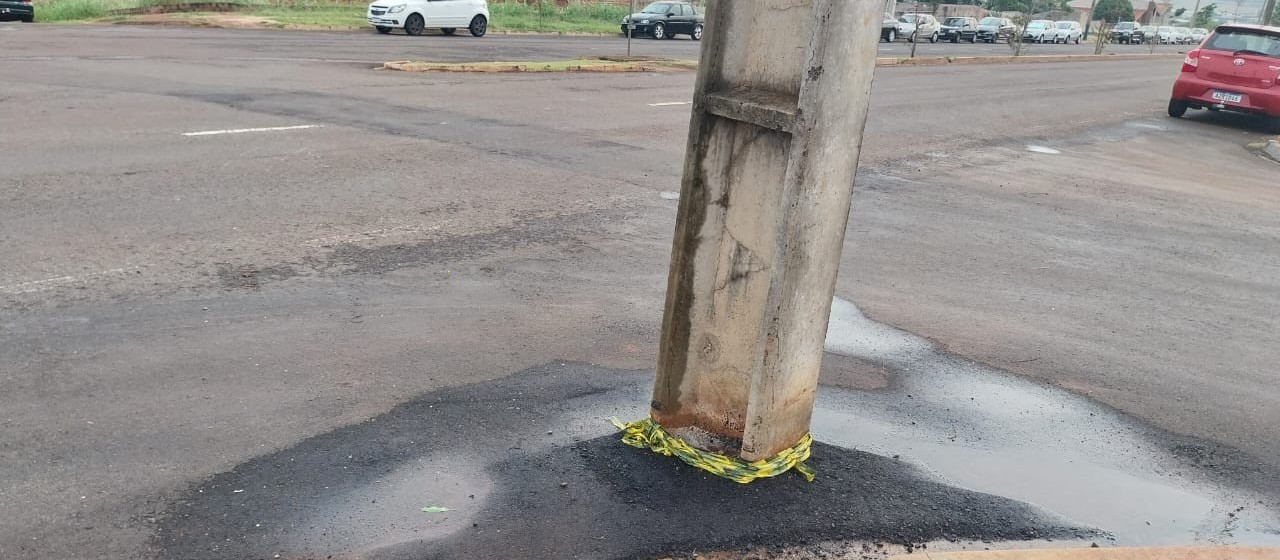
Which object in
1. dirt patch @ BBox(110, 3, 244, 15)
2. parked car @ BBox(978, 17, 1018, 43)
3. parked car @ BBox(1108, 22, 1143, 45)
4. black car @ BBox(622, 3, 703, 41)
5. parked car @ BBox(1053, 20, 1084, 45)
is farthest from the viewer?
parked car @ BBox(1108, 22, 1143, 45)

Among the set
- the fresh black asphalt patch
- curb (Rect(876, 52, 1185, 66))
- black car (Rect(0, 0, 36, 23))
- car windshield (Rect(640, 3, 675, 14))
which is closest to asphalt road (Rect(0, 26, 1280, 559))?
the fresh black asphalt patch

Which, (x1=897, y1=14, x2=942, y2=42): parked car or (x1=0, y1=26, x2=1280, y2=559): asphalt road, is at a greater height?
(x1=897, y1=14, x2=942, y2=42): parked car

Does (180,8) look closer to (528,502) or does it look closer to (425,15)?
(425,15)

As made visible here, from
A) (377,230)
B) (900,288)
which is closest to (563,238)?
(377,230)

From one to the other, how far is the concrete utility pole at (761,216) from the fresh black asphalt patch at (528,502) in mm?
297

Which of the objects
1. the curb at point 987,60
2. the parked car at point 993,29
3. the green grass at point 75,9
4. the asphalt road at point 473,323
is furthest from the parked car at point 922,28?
the asphalt road at point 473,323

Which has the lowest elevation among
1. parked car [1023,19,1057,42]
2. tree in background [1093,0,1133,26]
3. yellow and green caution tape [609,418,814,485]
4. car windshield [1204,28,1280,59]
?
yellow and green caution tape [609,418,814,485]

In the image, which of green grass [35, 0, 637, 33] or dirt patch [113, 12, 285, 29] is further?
green grass [35, 0, 637, 33]

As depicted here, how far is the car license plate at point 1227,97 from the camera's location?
19.6m

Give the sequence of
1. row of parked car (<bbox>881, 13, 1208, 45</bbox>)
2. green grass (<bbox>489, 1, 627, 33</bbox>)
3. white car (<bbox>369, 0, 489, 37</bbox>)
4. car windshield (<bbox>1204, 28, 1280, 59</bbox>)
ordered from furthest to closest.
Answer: row of parked car (<bbox>881, 13, 1208, 45</bbox>) < green grass (<bbox>489, 1, 627, 33</bbox>) < white car (<bbox>369, 0, 489, 37</bbox>) < car windshield (<bbox>1204, 28, 1280, 59</bbox>)

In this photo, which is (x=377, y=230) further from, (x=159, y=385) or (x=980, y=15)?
(x=980, y=15)

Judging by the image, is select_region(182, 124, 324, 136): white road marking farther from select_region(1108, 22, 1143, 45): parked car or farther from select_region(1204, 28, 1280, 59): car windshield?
select_region(1108, 22, 1143, 45): parked car

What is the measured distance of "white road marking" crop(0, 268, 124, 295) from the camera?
5922 mm

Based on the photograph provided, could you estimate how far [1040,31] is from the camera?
221 ft
